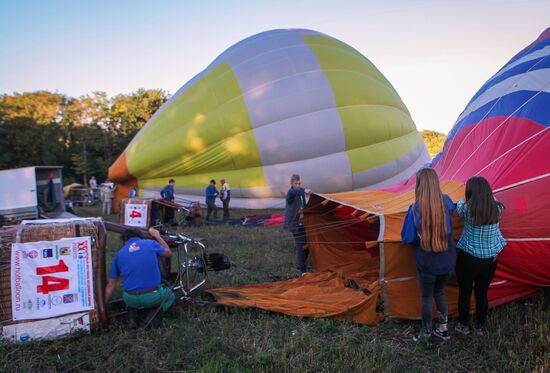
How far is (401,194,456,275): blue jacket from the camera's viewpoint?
3.00 m

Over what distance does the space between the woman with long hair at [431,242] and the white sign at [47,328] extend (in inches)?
104

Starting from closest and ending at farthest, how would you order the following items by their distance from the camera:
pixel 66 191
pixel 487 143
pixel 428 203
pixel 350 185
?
pixel 428 203, pixel 487 143, pixel 350 185, pixel 66 191

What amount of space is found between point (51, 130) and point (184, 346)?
103ft

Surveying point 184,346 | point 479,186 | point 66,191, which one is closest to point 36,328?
point 184,346

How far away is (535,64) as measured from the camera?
443 centimetres

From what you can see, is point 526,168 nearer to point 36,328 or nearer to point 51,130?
point 36,328

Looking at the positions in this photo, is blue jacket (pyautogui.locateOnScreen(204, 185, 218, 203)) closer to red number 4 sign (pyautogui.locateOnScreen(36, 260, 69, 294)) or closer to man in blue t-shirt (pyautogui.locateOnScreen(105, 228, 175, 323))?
man in blue t-shirt (pyautogui.locateOnScreen(105, 228, 175, 323))

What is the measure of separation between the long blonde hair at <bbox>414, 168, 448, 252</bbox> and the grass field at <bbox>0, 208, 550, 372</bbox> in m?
0.77

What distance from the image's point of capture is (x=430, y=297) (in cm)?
314

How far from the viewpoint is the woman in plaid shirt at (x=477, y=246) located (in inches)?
119

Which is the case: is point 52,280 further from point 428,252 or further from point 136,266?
point 428,252

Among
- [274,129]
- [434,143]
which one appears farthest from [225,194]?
[434,143]

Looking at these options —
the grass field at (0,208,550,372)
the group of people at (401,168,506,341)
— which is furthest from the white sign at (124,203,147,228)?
the group of people at (401,168,506,341)

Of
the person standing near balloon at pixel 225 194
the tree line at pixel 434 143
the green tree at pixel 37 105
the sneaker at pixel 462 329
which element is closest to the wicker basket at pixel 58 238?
the sneaker at pixel 462 329
